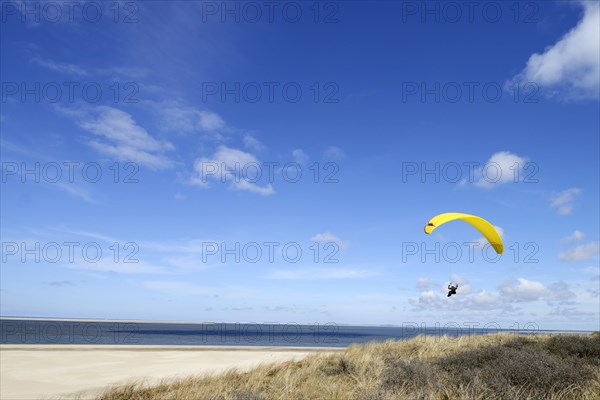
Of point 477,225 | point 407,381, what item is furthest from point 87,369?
point 477,225

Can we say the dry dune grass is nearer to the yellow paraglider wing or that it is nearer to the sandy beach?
the sandy beach

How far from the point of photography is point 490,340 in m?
20.9

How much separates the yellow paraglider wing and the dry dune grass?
3.78 m

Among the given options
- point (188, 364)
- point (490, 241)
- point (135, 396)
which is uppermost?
point (490, 241)

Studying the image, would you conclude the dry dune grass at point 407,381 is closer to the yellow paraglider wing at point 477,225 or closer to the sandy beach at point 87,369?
the sandy beach at point 87,369

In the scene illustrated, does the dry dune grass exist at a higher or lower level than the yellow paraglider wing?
lower

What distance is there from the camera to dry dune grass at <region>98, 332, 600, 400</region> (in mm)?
10289

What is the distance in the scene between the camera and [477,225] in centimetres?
1571

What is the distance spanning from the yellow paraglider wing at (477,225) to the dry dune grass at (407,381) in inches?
149

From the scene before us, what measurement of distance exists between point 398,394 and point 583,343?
40.6 feet

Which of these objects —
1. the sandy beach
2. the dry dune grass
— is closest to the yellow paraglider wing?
the dry dune grass

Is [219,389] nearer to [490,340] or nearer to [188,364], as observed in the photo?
[188,364]

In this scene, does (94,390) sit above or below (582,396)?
below

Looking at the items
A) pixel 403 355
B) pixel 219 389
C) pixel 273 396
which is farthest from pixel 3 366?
pixel 403 355
